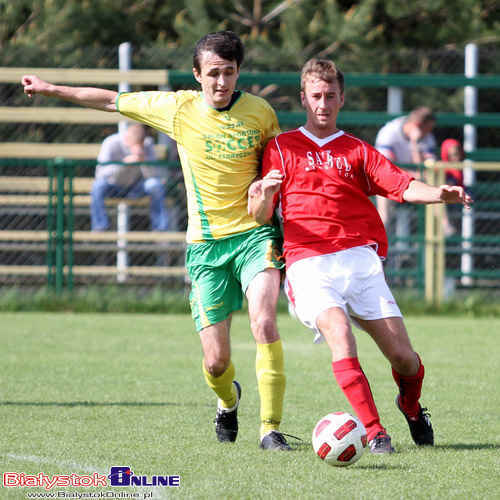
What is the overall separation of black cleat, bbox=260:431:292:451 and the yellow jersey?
1079 millimetres

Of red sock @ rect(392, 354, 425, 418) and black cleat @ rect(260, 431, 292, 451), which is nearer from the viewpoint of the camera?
black cleat @ rect(260, 431, 292, 451)

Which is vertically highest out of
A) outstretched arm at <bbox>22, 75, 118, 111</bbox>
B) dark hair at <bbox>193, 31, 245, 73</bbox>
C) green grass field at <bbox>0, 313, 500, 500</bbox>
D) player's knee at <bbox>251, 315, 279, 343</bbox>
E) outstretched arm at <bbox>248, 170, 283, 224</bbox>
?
dark hair at <bbox>193, 31, 245, 73</bbox>

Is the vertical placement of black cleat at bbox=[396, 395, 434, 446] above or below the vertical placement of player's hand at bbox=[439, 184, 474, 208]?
below

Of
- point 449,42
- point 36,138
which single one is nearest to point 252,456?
point 36,138

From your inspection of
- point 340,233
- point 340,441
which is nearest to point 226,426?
point 340,441

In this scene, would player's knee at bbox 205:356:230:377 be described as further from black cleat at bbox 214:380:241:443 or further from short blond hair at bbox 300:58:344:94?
short blond hair at bbox 300:58:344:94

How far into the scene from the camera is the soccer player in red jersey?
493 cm

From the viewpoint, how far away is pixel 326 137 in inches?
210

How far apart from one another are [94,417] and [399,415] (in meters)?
1.83

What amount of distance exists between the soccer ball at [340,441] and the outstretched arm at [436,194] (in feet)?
3.72

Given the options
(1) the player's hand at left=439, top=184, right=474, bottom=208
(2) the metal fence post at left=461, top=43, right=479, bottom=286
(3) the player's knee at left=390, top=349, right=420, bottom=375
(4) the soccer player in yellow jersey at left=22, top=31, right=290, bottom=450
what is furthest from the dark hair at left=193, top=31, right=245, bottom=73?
(2) the metal fence post at left=461, top=43, right=479, bottom=286

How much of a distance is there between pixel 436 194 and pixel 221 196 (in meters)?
1.18

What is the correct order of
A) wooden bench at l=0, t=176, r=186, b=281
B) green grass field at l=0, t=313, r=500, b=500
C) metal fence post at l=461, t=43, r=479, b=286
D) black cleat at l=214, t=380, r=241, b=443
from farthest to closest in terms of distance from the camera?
metal fence post at l=461, t=43, r=479, b=286
wooden bench at l=0, t=176, r=186, b=281
black cleat at l=214, t=380, r=241, b=443
green grass field at l=0, t=313, r=500, b=500

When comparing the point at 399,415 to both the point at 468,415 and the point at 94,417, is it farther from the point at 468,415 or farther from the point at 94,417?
the point at 94,417
